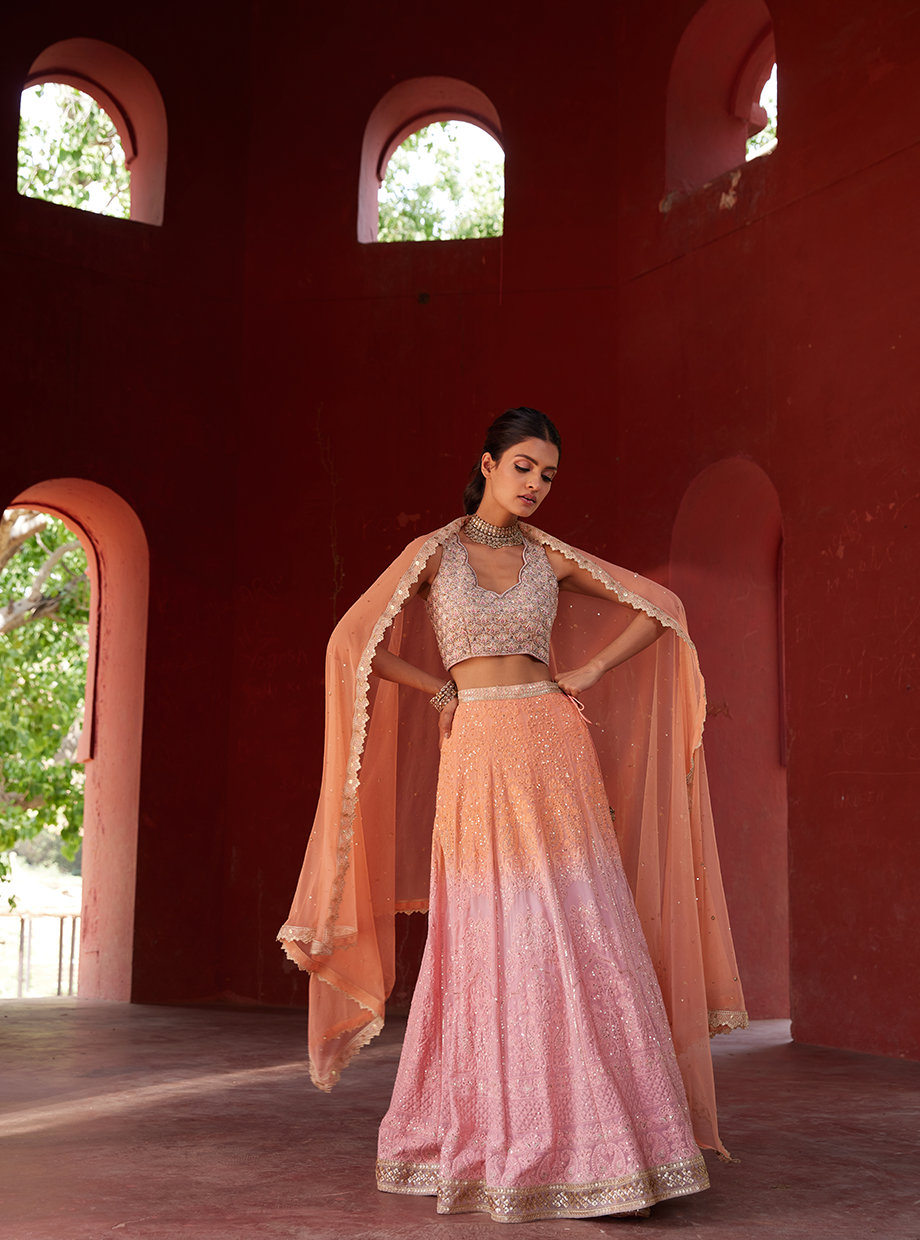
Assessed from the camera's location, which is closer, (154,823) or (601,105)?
(154,823)

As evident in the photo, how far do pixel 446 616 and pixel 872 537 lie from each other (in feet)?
10.6

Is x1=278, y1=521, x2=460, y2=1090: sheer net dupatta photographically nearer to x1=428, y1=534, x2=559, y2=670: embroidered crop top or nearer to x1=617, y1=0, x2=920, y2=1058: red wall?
x1=428, y1=534, x2=559, y2=670: embroidered crop top

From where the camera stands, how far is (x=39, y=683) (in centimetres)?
1226

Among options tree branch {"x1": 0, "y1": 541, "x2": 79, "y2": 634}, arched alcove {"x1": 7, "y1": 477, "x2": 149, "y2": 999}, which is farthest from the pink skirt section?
tree branch {"x1": 0, "y1": 541, "x2": 79, "y2": 634}

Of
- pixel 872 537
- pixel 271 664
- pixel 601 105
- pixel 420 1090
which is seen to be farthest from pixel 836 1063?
pixel 601 105

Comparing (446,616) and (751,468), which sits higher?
(751,468)

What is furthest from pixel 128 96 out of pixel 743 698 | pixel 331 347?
pixel 743 698

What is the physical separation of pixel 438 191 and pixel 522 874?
1496 centimetres

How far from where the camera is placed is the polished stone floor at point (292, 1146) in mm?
2873

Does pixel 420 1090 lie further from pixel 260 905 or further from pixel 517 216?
pixel 517 216

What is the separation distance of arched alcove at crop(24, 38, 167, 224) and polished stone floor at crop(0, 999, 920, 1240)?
16.4 ft

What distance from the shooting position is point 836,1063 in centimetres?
541

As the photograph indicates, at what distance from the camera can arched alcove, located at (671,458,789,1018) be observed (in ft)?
22.9

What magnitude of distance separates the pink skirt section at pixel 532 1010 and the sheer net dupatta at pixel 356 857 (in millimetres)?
237
